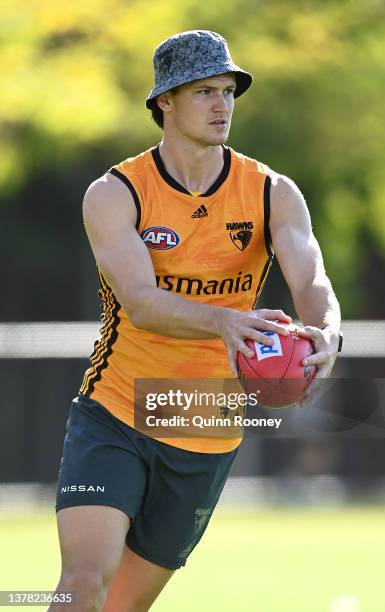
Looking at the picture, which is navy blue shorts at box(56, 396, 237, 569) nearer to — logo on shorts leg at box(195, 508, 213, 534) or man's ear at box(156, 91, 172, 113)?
logo on shorts leg at box(195, 508, 213, 534)

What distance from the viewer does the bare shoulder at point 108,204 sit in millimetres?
5648

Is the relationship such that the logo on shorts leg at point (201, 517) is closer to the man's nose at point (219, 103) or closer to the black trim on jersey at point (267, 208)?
the black trim on jersey at point (267, 208)

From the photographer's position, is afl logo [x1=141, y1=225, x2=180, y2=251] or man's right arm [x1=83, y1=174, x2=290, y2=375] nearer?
man's right arm [x1=83, y1=174, x2=290, y2=375]

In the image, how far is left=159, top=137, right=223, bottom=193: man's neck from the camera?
5.95m

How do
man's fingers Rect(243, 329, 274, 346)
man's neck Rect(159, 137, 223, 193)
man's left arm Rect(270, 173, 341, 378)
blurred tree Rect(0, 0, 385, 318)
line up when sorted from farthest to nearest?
blurred tree Rect(0, 0, 385, 318) < man's neck Rect(159, 137, 223, 193) < man's left arm Rect(270, 173, 341, 378) < man's fingers Rect(243, 329, 274, 346)

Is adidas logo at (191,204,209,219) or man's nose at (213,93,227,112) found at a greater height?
man's nose at (213,93,227,112)

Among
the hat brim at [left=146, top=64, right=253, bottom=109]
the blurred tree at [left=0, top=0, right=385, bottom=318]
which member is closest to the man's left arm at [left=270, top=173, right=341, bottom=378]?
the hat brim at [left=146, top=64, right=253, bottom=109]

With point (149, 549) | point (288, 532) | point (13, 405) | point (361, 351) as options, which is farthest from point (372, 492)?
point (149, 549)

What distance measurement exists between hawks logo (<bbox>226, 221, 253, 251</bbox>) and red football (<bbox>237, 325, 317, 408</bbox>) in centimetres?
79

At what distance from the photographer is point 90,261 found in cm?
1548

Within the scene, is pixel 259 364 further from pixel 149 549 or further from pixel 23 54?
pixel 23 54

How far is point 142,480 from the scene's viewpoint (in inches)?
226

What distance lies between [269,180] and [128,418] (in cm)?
115

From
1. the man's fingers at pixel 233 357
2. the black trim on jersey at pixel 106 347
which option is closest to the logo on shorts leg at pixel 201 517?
the black trim on jersey at pixel 106 347
